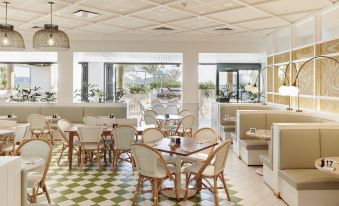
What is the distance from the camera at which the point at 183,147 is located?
440cm

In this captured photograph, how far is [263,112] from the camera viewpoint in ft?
22.2

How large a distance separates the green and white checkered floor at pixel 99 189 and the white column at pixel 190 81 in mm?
4388

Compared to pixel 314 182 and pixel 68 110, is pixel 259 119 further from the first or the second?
pixel 68 110

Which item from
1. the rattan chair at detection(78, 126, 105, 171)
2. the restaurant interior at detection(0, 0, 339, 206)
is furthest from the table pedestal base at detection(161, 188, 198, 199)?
the rattan chair at detection(78, 126, 105, 171)

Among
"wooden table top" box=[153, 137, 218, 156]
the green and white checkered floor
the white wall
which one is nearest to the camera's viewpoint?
"wooden table top" box=[153, 137, 218, 156]

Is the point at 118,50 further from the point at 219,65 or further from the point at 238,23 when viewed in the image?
the point at 219,65

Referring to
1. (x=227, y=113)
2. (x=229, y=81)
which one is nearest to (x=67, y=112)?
(x=227, y=113)

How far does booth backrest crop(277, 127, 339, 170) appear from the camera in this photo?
4.39 m

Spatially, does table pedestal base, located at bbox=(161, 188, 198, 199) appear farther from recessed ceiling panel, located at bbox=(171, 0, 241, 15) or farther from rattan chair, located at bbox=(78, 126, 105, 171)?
recessed ceiling panel, located at bbox=(171, 0, 241, 15)

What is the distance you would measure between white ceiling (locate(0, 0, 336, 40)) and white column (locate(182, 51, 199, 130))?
1226 mm

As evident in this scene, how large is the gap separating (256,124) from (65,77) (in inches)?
248

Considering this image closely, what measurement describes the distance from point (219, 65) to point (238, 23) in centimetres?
599

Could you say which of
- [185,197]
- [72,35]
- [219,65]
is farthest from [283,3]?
[219,65]

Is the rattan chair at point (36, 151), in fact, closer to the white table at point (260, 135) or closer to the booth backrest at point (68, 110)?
the white table at point (260, 135)
